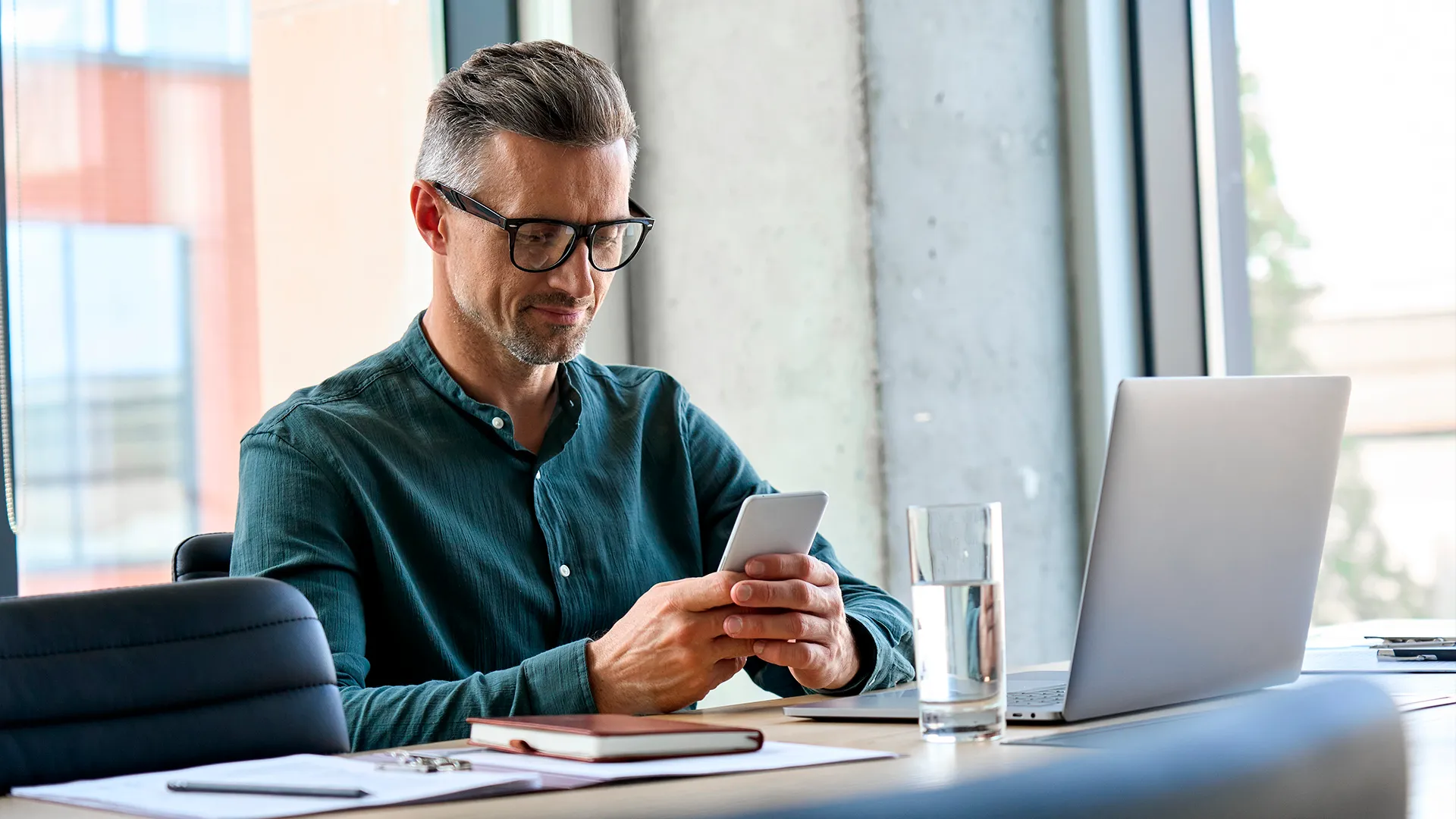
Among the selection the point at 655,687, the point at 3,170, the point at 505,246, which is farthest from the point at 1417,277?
the point at 3,170

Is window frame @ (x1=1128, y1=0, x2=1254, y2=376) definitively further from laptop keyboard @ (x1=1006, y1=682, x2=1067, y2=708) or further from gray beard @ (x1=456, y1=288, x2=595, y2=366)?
laptop keyboard @ (x1=1006, y1=682, x2=1067, y2=708)

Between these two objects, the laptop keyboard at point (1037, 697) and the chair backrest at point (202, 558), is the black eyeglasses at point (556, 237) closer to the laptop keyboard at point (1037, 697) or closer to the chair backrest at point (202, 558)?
the chair backrest at point (202, 558)

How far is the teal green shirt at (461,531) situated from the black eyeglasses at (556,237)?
16 cm

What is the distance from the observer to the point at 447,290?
183 centimetres

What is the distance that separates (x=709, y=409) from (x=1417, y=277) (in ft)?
4.78

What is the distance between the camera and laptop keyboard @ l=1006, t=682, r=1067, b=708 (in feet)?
3.98

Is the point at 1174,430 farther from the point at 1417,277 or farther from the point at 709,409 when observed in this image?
the point at 1417,277

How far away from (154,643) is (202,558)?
27.2 inches

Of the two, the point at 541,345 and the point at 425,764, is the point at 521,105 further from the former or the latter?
the point at 425,764

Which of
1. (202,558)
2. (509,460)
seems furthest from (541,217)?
(202,558)

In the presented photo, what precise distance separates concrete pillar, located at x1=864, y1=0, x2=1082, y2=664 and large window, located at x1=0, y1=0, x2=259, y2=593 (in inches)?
47.3

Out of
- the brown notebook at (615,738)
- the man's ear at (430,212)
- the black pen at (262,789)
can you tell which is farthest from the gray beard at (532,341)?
the black pen at (262,789)

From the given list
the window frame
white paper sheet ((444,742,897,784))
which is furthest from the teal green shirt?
the window frame

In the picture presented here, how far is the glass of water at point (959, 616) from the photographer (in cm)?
105
